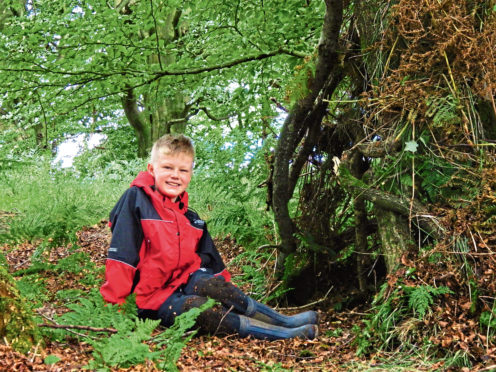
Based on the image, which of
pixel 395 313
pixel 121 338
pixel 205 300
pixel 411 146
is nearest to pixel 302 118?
pixel 411 146

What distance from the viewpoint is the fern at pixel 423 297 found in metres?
2.59

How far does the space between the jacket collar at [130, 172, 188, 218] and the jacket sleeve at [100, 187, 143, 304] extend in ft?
0.40

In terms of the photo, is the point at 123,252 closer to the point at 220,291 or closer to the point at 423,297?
the point at 220,291

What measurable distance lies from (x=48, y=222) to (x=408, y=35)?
123 inches

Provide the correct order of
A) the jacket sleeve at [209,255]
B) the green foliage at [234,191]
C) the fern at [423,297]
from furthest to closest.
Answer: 1. the green foliage at [234,191]
2. the jacket sleeve at [209,255]
3. the fern at [423,297]

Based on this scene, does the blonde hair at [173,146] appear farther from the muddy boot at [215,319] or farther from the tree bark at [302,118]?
the muddy boot at [215,319]

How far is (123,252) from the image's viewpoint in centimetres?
345

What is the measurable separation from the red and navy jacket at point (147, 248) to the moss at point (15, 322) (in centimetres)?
116

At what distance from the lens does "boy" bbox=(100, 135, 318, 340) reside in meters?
3.43

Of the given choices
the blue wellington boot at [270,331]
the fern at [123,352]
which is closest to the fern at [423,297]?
the blue wellington boot at [270,331]

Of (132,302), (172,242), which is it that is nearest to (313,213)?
A: (172,242)

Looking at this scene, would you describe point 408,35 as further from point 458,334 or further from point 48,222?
point 48,222

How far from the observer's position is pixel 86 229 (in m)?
7.18

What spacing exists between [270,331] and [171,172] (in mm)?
1449
